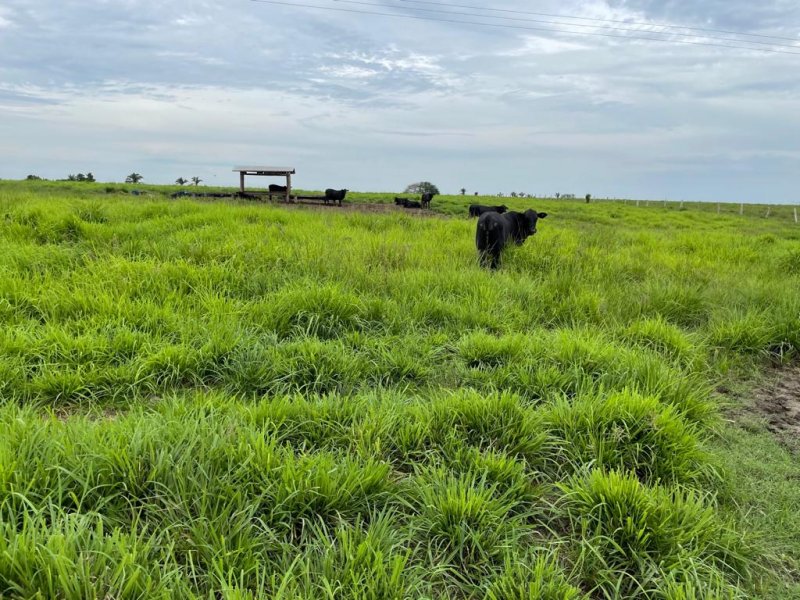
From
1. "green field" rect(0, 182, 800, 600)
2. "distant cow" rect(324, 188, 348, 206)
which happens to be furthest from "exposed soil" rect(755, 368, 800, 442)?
"distant cow" rect(324, 188, 348, 206)

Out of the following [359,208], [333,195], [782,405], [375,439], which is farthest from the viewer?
[333,195]

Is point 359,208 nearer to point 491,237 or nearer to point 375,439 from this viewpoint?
point 491,237

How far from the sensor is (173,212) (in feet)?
28.4

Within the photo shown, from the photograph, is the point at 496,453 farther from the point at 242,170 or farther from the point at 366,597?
the point at 242,170

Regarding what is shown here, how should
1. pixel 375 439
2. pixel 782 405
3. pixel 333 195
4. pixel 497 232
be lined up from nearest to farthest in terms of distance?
pixel 375 439, pixel 782 405, pixel 497 232, pixel 333 195

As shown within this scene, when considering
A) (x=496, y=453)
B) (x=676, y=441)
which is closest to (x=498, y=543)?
(x=496, y=453)

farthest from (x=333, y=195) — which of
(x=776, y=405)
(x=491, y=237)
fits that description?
(x=776, y=405)

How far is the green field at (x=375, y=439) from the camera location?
1.75 metres

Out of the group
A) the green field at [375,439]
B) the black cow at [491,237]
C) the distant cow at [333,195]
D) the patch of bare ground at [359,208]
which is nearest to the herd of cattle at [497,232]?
the black cow at [491,237]

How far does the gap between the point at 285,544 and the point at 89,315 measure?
309 cm

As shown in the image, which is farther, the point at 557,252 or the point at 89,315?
the point at 557,252

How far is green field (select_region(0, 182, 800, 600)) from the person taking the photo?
68.9 inches

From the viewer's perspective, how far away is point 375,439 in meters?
2.50

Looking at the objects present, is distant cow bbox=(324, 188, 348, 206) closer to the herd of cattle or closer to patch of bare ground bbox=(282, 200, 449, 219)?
patch of bare ground bbox=(282, 200, 449, 219)
